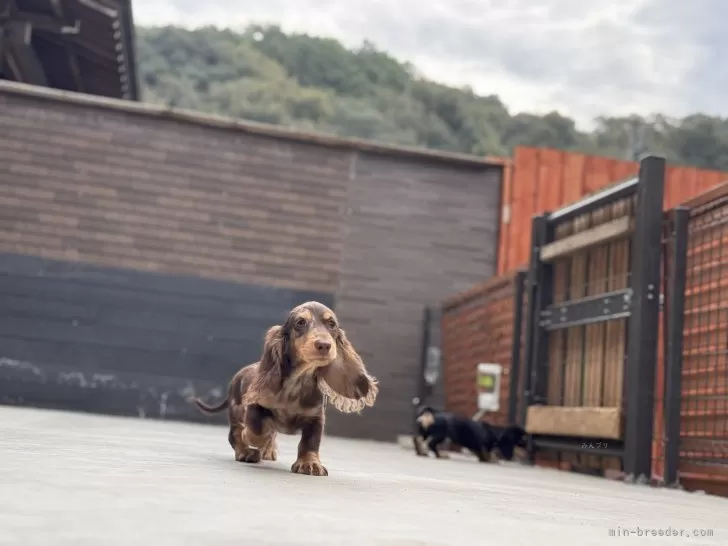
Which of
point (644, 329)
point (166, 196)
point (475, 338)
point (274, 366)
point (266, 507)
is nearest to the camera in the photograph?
point (266, 507)

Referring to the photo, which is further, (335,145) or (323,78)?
(323,78)

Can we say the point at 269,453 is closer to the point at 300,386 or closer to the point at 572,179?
the point at 300,386

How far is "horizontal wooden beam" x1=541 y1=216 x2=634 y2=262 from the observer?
6.79m

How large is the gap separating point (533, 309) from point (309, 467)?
15.9ft

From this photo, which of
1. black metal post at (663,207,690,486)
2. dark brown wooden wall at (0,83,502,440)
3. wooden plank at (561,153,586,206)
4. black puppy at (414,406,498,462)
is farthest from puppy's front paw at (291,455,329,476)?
wooden plank at (561,153,586,206)

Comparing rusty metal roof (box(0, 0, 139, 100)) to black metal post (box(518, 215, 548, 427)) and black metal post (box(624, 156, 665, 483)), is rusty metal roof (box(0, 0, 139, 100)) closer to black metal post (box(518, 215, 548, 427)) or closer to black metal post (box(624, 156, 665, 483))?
black metal post (box(518, 215, 548, 427))

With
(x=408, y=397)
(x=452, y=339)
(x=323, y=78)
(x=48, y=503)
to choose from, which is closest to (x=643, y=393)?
(x=48, y=503)

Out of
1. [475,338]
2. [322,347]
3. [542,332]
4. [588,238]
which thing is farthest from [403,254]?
[322,347]

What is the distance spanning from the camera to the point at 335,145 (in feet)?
43.5

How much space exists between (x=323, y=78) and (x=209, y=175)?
29.7 metres

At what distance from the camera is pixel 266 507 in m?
2.40

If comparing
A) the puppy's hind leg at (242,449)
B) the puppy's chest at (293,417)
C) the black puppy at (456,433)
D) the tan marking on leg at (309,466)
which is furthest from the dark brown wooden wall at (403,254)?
the tan marking on leg at (309,466)

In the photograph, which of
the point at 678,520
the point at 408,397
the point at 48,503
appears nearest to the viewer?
the point at 48,503

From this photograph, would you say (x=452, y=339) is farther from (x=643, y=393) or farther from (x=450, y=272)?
(x=643, y=393)
